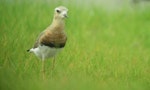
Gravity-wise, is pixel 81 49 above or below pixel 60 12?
below

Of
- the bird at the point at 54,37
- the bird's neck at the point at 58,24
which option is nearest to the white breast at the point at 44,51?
the bird at the point at 54,37

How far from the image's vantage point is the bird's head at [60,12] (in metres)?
1.86

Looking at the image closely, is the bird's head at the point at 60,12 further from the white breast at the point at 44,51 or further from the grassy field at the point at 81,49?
the white breast at the point at 44,51

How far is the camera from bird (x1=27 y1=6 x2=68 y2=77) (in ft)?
6.17

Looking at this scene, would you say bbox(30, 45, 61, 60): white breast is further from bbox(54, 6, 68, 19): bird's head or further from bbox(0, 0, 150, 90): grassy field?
bbox(54, 6, 68, 19): bird's head

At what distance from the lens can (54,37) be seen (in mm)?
1892

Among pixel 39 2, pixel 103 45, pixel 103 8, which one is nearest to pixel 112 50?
pixel 103 45

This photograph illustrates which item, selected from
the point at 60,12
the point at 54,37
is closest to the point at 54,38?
the point at 54,37

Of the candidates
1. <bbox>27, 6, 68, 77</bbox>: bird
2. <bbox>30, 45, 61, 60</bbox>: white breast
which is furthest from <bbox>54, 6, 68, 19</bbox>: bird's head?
<bbox>30, 45, 61, 60</bbox>: white breast

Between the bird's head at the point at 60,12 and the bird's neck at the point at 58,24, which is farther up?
the bird's head at the point at 60,12

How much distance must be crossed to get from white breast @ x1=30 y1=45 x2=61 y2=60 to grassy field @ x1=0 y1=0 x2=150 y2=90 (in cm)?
3

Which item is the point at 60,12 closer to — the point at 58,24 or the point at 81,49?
the point at 58,24

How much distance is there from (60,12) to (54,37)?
117mm

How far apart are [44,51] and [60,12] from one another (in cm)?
20
